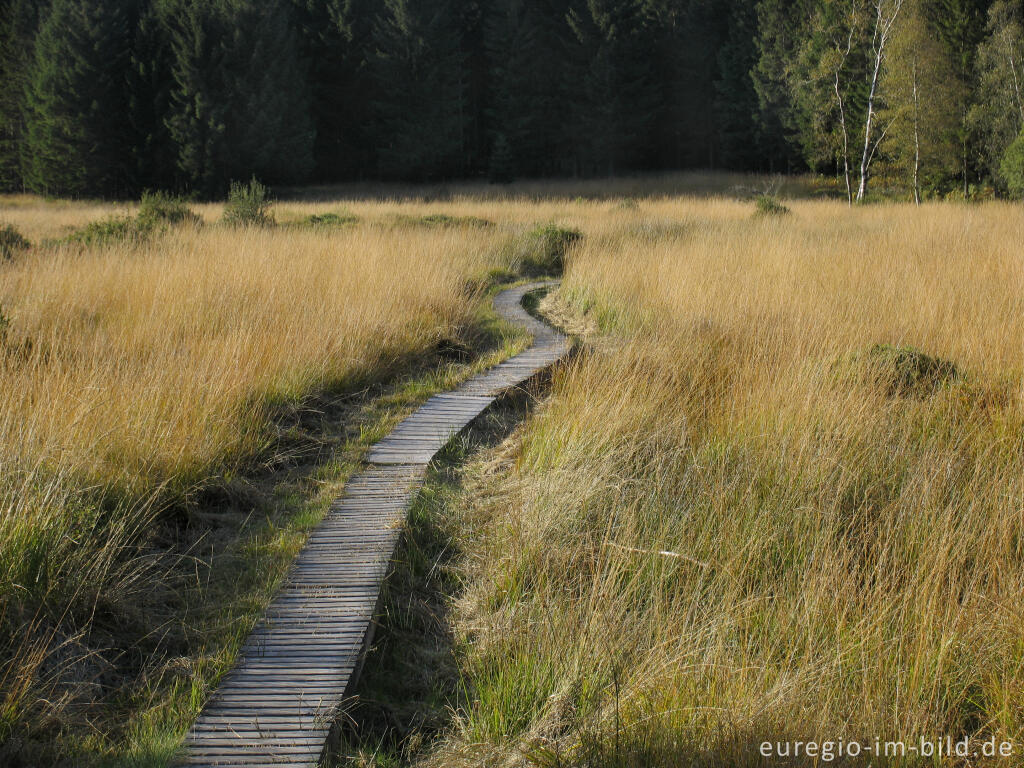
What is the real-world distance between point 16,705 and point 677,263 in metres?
8.44

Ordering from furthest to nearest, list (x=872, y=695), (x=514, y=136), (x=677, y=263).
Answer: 1. (x=514, y=136)
2. (x=677, y=263)
3. (x=872, y=695)

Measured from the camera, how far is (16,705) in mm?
2369

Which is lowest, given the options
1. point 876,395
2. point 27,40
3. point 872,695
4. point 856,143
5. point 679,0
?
point 872,695

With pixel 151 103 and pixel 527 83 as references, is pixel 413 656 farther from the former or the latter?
pixel 527 83

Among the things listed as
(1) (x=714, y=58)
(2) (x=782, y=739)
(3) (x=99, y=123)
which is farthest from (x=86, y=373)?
(1) (x=714, y=58)

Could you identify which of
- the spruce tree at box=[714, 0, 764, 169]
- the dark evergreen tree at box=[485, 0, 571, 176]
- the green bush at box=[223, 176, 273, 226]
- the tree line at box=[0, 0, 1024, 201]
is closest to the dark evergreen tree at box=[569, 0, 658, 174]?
the tree line at box=[0, 0, 1024, 201]

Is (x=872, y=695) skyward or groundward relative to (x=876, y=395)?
groundward

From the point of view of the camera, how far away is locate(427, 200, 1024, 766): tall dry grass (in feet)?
8.02

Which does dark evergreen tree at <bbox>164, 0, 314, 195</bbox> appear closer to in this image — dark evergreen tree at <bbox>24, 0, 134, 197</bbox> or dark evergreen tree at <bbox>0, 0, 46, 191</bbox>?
dark evergreen tree at <bbox>24, 0, 134, 197</bbox>

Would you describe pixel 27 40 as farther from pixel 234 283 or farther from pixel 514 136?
pixel 234 283

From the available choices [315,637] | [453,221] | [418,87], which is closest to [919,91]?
[453,221]

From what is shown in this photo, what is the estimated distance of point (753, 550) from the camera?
10.6 feet

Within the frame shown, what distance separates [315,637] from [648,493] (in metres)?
1.71

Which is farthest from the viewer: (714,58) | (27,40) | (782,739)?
(714,58)
